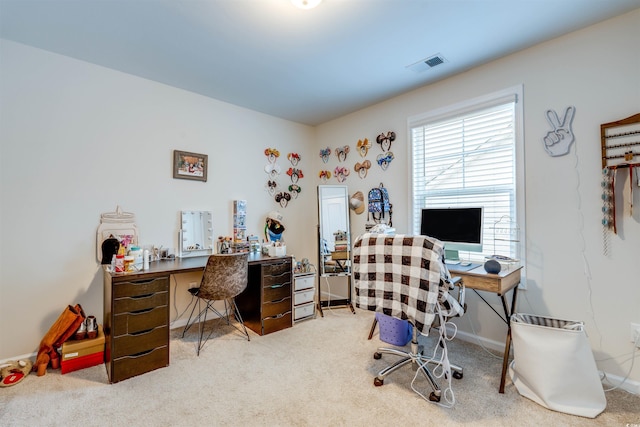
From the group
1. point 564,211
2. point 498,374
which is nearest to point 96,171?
point 498,374

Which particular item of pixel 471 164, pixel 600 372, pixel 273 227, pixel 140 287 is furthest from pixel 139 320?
pixel 600 372

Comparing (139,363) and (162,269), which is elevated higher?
(162,269)

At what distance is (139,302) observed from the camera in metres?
2.07

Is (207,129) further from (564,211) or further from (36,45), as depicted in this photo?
(564,211)

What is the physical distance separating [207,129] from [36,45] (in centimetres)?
142

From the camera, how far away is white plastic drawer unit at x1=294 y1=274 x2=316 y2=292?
3.09m

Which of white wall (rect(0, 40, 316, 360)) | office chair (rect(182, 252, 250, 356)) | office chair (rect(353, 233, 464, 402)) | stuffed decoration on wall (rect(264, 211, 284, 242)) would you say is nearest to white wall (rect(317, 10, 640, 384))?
office chair (rect(353, 233, 464, 402))

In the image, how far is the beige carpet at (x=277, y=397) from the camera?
160cm

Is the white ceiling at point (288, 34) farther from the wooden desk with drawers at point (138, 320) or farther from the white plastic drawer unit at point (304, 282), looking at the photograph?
the white plastic drawer unit at point (304, 282)

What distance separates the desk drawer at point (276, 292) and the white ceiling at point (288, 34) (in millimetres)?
2081

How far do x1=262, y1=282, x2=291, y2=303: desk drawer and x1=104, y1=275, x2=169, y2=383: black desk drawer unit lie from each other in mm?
891

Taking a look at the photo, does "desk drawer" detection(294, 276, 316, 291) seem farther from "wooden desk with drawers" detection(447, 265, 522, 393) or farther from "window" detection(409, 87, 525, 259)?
"wooden desk with drawers" detection(447, 265, 522, 393)

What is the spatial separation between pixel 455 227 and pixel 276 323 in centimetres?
193

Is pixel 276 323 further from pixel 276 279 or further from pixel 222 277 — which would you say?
pixel 222 277
